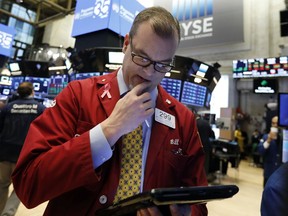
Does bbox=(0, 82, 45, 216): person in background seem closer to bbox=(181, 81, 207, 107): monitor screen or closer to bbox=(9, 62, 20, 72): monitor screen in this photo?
bbox=(181, 81, 207, 107): monitor screen

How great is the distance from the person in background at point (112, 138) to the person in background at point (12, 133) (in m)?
2.43

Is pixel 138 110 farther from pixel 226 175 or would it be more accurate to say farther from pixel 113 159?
pixel 226 175

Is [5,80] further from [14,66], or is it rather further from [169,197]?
[169,197]

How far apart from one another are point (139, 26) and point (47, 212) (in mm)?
825

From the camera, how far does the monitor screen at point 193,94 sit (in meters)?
4.64

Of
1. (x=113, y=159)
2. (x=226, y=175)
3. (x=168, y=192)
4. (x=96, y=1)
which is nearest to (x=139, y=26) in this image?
(x=113, y=159)

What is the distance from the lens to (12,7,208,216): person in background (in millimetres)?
741

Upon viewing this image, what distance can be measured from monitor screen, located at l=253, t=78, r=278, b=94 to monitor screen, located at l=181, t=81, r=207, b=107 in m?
5.68

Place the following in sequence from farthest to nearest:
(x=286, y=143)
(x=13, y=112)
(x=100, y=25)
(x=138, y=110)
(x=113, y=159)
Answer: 1. (x=100, y=25)
2. (x=13, y=112)
3. (x=286, y=143)
4. (x=113, y=159)
5. (x=138, y=110)

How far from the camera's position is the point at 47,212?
91 centimetres

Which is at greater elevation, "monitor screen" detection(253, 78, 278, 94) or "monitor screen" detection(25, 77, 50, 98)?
"monitor screen" detection(253, 78, 278, 94)

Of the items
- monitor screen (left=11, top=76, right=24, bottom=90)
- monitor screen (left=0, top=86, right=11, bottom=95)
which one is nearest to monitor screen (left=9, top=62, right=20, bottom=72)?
monitor screen (left=11, top=76, right=24, bottom=90)

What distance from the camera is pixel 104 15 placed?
4355mm

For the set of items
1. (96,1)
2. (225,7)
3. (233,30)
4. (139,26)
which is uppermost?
(225,7)
